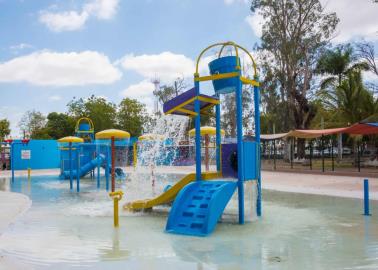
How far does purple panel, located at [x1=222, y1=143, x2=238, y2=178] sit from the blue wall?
90.2ft

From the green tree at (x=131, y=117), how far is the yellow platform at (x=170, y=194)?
36496 millimetres

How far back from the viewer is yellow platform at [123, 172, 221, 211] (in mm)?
9453

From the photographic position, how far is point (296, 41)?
33594 millimetres

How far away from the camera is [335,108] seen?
28.5 m

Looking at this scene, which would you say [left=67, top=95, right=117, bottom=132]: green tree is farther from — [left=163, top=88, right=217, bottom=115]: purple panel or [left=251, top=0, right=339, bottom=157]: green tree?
[left=163, top=88, right=217, bottom=115]: purple panel

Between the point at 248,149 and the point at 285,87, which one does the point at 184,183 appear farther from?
the point at 285,87

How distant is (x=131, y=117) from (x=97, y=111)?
3.84 metres

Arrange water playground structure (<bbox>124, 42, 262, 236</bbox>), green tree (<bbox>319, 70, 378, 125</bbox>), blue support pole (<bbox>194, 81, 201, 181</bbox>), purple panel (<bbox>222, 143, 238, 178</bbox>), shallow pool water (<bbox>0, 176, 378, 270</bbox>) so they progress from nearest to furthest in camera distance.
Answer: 1. shallow pool water (<bbox>0, 176, 378, 270</bbox>)
2. water playground structure (<bbox>124, 42, 262, 236</bbox>)
3. blue support pole (<bbox>194, 81, 201, 181</bbox>)
4. purple panel (<bbox>222, 143, 238, 178</bbox>)
5. green tree (<bbox>319, 70, 378, 125</bbox>)

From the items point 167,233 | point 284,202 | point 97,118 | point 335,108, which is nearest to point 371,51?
point 335,108

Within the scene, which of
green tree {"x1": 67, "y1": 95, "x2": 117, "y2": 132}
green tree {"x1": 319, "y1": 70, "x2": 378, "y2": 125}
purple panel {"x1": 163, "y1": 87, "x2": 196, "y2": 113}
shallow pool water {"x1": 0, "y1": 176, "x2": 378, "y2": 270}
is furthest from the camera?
green tree {"x1": 67, "y1": 95, "x2": 117, "y2": 132}

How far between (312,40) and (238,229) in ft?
95.2

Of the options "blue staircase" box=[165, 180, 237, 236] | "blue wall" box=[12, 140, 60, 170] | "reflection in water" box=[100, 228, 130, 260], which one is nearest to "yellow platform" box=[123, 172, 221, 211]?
"blue staircase" box=[165, 180, 237, 236]

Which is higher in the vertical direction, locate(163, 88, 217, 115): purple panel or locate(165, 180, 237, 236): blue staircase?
locate(163, 88, 217, 115): purple panel

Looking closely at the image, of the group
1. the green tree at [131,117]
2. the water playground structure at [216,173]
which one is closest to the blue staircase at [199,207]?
the water playground structure at [216,173]
